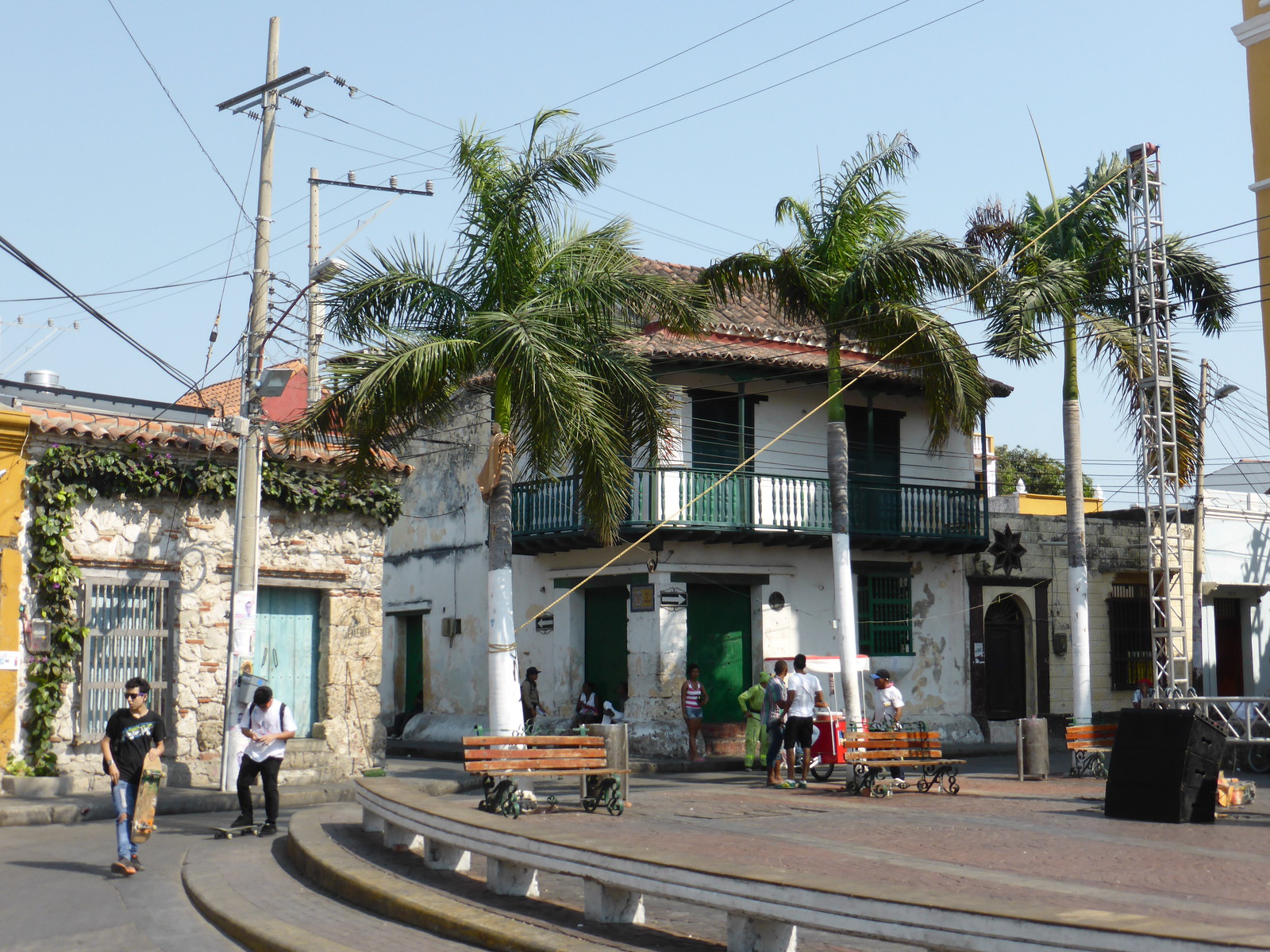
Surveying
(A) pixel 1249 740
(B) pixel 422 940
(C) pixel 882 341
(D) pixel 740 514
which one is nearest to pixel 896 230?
(C) pixel 882 341

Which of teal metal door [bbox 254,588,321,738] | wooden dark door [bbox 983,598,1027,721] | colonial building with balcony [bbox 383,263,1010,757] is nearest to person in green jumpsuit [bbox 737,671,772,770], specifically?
colonial building with balcony [bbox 383,263,1010,757]

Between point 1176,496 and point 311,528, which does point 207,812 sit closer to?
point 311,528

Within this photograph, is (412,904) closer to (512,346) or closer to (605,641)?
(512,346)

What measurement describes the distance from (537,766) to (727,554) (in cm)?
1232

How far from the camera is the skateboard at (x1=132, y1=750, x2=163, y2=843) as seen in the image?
1000 cm

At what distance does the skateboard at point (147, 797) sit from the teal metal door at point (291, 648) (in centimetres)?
738

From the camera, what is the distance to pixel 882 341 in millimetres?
18938

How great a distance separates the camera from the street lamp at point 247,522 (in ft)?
50.2

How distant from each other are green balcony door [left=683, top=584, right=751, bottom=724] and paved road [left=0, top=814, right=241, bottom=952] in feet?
41.0

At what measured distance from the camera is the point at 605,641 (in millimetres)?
24125

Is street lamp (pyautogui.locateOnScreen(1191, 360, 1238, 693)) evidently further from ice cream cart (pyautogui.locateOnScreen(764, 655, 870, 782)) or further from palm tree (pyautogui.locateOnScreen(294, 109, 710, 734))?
palm tree (pyautogui.locateOnScreen(294, 109, 710, 734))

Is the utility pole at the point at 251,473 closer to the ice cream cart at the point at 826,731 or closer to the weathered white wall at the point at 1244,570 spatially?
the ice cream cart at the point at 826,731

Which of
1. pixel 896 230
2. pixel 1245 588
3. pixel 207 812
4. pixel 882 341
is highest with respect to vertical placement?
pixel 896 230

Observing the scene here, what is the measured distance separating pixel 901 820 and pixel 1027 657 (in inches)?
596
